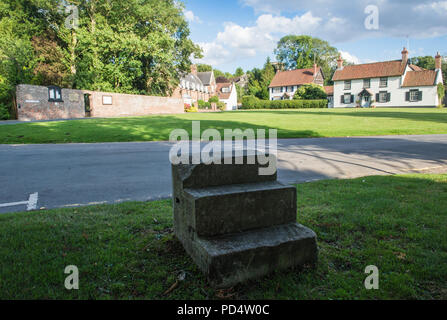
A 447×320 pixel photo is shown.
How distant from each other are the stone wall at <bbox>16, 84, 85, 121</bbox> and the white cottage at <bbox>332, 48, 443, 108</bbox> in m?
53.8

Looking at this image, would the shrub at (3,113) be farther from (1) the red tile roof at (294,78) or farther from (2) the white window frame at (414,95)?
(1) the red tile roof at (294,78)

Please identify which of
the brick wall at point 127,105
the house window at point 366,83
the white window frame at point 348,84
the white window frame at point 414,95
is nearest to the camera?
the brick wall at point 127,105

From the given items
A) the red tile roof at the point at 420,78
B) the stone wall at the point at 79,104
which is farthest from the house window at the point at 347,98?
the stone wall at the point at 79,104

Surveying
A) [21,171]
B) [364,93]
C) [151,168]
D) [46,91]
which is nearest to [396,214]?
[151,168]

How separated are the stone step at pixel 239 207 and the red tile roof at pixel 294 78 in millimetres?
78158

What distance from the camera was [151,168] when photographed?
26.3 feet

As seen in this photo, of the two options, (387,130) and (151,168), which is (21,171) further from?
(387,130)

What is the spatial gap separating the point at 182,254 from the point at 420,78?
6745 cm

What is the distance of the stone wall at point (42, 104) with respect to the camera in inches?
995

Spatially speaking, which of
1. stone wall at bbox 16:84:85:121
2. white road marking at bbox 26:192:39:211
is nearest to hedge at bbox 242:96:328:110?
stone wall at bbox 16:84:85:121

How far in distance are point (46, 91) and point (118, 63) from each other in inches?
467

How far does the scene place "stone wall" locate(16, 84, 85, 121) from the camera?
2528 centimetres

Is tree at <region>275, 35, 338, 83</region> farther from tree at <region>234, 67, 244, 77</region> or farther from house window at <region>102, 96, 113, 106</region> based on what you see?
house window at <region>102, 96, 113, 106</region>

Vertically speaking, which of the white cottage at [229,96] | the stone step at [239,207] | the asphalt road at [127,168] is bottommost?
the asphalt road at [127,168]
